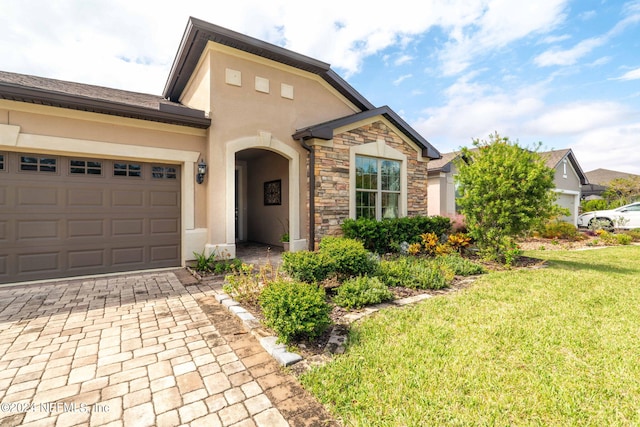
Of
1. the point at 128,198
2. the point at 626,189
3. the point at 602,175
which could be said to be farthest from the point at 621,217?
the point at 602,175

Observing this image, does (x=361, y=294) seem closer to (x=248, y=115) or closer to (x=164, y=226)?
(x=164, y=226)

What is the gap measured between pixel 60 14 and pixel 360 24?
7.13 m

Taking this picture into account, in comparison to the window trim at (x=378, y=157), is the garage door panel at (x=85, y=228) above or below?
below

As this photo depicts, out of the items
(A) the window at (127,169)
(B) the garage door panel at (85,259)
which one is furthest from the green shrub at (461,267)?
(B) the garage door panel at (85,259)

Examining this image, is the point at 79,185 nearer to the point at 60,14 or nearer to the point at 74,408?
the point at 60,14

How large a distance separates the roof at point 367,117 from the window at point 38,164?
5.18m

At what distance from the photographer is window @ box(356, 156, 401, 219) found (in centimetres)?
817

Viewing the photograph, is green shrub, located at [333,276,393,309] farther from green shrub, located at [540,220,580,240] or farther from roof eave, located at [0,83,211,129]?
green shrub, located at [540,220,580,240]

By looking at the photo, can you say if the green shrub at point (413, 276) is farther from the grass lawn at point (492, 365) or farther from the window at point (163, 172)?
the window at point (163, 172)

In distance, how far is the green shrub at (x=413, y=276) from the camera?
5.01 metres

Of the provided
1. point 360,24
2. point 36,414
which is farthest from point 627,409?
point 360,24

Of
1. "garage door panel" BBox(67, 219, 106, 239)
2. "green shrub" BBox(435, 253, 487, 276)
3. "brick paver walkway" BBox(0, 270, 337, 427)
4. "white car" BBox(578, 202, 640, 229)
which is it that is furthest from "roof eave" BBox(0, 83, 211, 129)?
"white car" BBox(578, 202, 640, 229)

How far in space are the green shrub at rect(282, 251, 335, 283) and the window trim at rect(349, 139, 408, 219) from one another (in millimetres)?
3427

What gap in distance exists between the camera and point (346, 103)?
8938mm
